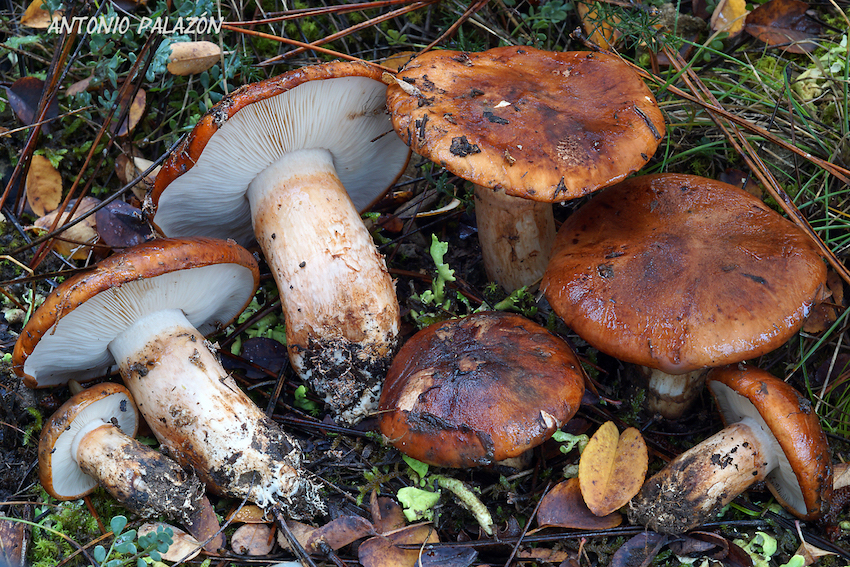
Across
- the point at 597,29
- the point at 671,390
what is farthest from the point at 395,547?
the point at 597,29

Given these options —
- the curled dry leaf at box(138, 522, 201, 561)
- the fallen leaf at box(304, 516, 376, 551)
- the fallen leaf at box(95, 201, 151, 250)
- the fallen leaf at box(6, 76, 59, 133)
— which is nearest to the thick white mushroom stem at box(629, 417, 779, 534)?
the fallen leaf at box(304, 516, 376, 551)

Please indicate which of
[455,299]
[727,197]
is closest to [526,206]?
[455,299]

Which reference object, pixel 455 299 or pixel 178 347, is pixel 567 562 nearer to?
pixel 455 299

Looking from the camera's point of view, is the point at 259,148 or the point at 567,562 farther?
the point at 259,148

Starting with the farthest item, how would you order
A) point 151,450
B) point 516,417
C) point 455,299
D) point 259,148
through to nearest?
point 455,299 → point 259,148 → point 151,450 → point 516,417

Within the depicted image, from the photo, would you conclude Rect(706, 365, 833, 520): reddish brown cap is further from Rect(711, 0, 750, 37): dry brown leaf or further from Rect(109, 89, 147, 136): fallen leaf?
Rect(109, 89, 147, 136): fallen leaf

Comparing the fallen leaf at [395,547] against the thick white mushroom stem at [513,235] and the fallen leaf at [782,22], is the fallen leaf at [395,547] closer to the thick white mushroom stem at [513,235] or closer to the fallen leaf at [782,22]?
the thick white mushroom stem at [513,235]
